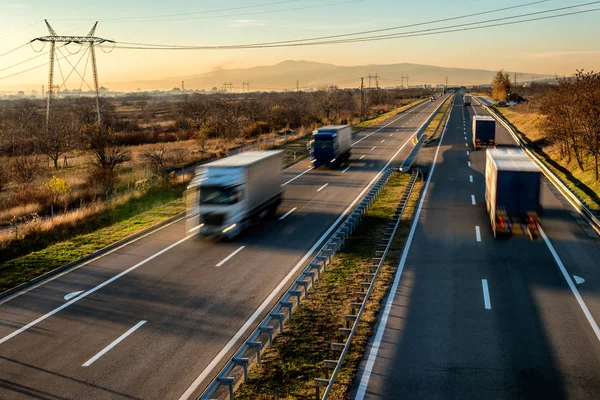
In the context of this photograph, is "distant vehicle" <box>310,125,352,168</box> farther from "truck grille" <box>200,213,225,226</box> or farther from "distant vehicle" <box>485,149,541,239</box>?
"truck grille" <box>200,213,225,226</box>

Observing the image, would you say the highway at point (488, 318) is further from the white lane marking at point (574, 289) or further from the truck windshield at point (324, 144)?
the truck windshield at point (324, 144)

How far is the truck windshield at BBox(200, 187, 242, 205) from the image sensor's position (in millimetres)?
19469

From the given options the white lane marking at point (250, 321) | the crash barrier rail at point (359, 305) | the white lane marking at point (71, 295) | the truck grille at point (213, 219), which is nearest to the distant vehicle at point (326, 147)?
the white lane marking at point (250, 321)

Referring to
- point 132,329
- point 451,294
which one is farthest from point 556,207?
point 132,329

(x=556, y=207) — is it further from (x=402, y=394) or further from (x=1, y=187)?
(x=1, y=187)

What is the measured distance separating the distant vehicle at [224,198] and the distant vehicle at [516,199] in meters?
9.93

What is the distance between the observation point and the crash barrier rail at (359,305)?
9.44 metres

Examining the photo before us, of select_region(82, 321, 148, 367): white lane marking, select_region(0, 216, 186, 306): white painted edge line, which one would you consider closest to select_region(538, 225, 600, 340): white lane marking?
select_region(82, 321, 148, 367): white lane marking

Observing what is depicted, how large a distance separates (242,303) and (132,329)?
3.06 m

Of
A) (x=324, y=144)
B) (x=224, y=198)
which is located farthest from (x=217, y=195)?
(x=324, y=144)

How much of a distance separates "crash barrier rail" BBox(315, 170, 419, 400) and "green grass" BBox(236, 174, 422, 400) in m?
0.20

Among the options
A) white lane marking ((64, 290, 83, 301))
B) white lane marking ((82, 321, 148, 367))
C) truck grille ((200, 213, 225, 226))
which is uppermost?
truck grille ((200, 213, 225, 226))

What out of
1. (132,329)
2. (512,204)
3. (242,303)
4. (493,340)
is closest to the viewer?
(493,340)

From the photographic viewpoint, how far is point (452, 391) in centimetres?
959
